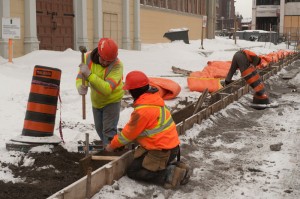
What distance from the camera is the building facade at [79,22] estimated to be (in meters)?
15.4

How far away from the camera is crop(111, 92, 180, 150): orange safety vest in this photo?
5.03m

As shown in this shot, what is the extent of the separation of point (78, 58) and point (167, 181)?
11.0 metres

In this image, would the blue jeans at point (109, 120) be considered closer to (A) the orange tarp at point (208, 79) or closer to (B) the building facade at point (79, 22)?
(A) the orange tarp at point (208, 79)

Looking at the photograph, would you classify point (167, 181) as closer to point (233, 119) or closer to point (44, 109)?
point (44, 109)

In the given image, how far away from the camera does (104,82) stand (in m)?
5.45

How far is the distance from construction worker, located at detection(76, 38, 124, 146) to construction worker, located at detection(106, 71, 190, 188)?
463 millimetres

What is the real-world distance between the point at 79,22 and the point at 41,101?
12.8m

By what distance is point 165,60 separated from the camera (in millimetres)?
20109

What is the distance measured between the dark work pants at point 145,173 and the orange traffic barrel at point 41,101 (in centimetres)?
153

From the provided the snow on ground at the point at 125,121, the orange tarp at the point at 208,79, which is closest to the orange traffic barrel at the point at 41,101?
the snow on ground at the point at 125,121

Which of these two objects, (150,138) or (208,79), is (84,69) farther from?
(208,79)

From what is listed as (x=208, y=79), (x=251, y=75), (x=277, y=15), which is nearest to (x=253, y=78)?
(x=251, y=75)

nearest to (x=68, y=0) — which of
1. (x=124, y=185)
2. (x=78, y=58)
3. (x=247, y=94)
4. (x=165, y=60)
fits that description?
(x=78, y=58)

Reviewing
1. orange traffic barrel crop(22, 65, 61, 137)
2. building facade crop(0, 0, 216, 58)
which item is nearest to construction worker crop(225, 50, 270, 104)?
orange traffic barrel crop(22, 65, 61, 137)
